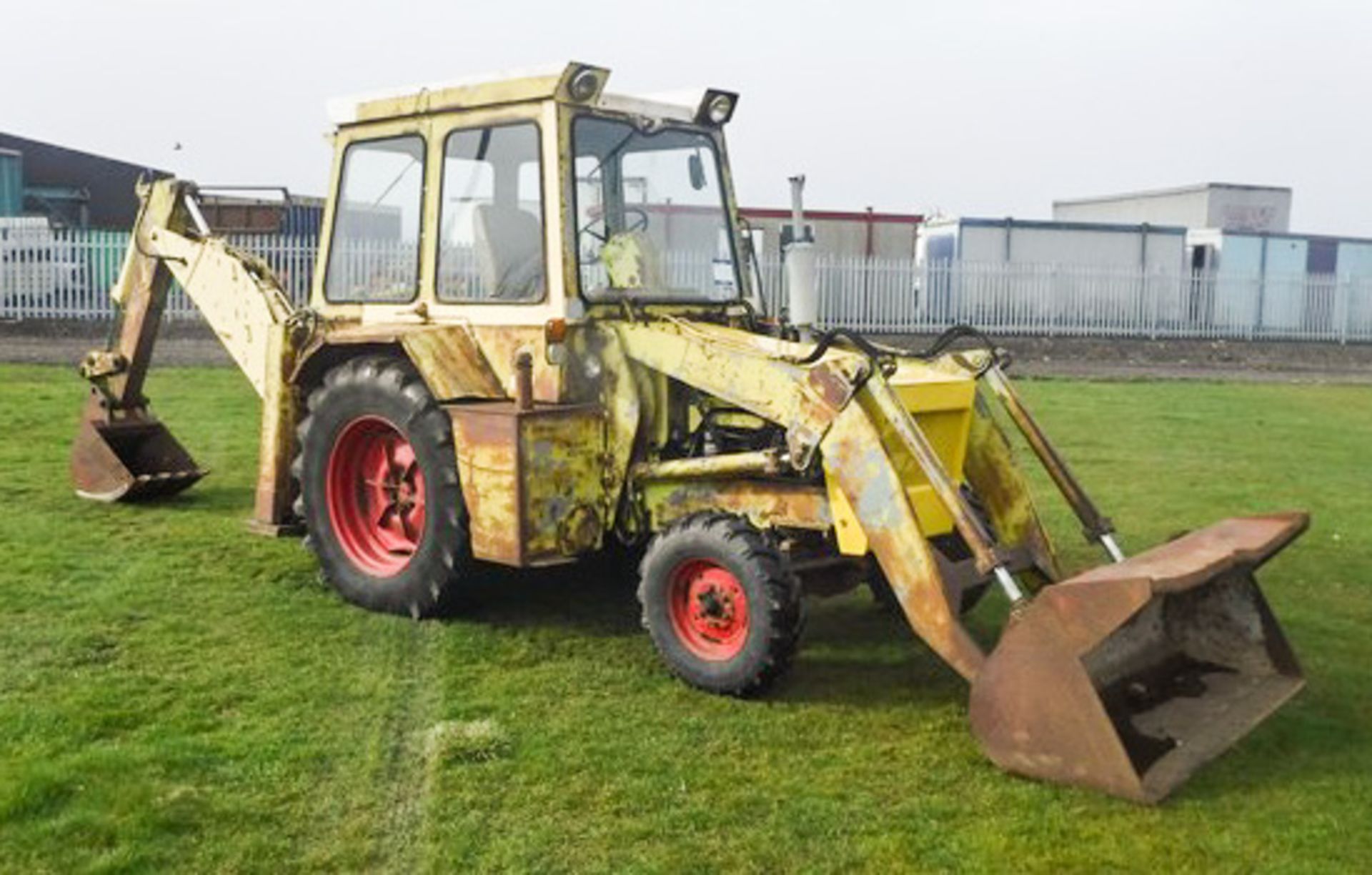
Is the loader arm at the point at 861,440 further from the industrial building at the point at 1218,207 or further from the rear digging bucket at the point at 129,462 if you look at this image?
the industrial building at the point at 1218,207

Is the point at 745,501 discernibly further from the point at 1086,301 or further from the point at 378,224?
the point at 1086,301

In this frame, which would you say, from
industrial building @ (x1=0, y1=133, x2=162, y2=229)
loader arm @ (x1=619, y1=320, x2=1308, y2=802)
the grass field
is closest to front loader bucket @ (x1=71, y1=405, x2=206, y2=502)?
the grass field

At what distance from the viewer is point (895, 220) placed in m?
30.1

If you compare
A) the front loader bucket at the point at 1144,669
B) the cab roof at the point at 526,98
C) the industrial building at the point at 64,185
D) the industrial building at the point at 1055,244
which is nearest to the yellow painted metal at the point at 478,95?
the cab roof at the point at 526,98

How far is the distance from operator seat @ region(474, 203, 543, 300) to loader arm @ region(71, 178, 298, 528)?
1.43 m

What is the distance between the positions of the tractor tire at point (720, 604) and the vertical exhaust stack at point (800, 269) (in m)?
1.17

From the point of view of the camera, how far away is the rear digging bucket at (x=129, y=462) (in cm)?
900

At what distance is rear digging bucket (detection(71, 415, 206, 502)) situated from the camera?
9.00 m

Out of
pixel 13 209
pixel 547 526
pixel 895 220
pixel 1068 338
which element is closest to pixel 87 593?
pixel 547 526

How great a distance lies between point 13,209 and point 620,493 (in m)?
29.6

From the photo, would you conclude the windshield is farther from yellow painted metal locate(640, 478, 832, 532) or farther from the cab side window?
yellow painted metal locate(640, 478, 832, 532)

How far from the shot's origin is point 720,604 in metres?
5.62

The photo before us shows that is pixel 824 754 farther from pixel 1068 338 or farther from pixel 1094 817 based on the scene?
pixel 1068 338

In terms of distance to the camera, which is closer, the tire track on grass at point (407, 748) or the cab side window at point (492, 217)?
the tire track on grass at point (407, 748)
